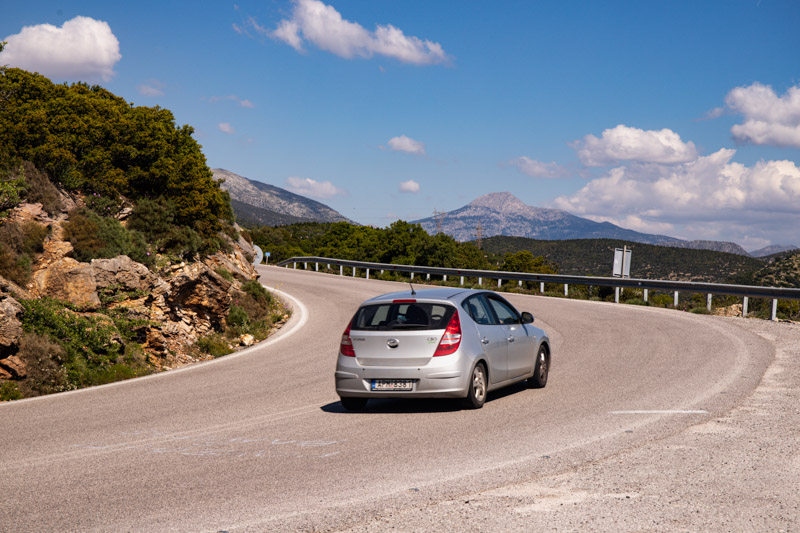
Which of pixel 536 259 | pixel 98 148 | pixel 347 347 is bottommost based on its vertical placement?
pixel 347 347

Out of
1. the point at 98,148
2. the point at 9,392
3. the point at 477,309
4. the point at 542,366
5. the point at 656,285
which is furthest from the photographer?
the point at 656,285

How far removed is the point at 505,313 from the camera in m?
10.8

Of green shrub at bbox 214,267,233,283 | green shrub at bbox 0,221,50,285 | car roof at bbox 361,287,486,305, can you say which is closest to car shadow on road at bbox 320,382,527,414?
car roof at bbox 361,287,486,305

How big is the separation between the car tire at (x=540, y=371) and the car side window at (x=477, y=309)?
120 centimetres

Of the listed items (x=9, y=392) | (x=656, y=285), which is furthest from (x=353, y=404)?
(x=656, y=285)

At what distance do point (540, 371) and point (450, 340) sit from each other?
235 centimetres

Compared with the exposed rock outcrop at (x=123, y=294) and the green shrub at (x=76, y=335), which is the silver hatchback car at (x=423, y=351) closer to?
the green shrub at (x=76, y=335)

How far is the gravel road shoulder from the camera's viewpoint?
4582 millimetres

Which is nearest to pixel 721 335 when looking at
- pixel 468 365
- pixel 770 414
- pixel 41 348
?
pixel 770 414

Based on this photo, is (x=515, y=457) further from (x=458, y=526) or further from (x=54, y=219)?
(x=54, y=219)

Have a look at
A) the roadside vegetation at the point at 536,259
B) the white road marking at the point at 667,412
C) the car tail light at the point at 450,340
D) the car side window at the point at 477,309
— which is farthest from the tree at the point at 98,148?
the roadside vegetation at the point at 536,259

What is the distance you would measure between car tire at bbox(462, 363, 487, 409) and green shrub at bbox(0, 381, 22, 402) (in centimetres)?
717

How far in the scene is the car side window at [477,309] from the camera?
949cm

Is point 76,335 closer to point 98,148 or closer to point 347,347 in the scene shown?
point 347,347
